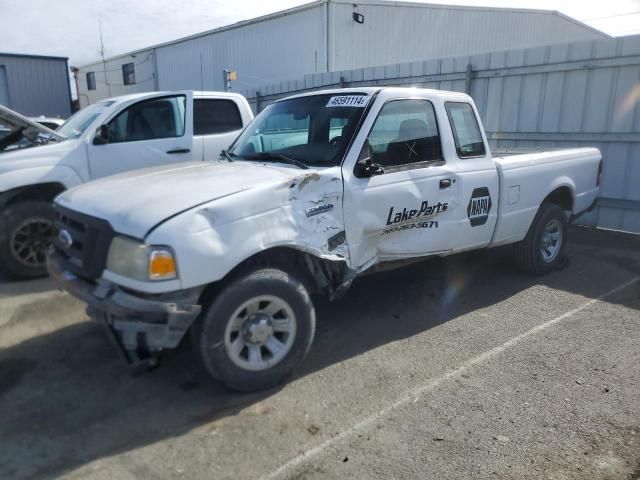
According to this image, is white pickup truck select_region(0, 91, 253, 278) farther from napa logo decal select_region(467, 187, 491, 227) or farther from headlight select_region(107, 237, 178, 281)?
napa logo decal select_region(467, 187, 491, 227)

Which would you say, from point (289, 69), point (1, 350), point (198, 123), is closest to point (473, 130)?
point (198, 123)

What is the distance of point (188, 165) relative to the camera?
14.0 feet

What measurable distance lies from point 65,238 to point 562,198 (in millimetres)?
5281

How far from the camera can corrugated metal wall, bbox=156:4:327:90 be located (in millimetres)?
18547

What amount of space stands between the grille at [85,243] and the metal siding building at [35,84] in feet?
78.1

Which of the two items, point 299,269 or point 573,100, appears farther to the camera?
point 573,100

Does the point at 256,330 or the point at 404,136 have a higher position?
the point at 404,136

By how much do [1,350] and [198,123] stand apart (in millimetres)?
3872

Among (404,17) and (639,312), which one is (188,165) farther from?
(404,17)

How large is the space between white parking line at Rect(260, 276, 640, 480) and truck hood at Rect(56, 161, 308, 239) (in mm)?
1508

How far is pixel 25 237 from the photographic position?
5.38 meters

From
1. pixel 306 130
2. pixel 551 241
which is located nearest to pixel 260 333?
pixel 306 130

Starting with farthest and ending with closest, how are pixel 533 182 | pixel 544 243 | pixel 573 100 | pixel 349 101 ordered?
pixel 573 100 < pixel 544 243 < pixel 533 182 < pixel 349 101

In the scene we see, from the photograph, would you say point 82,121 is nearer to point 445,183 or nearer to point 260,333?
point 260,333
